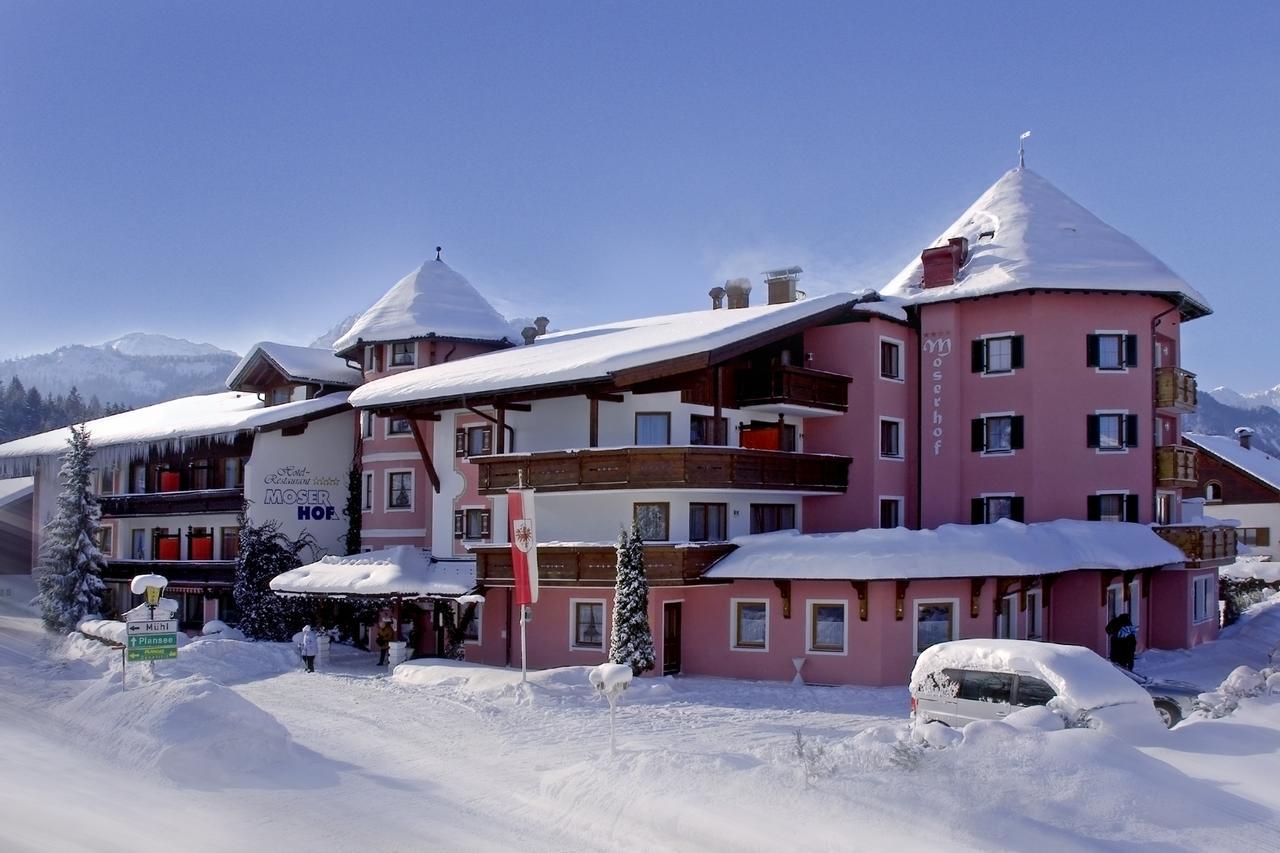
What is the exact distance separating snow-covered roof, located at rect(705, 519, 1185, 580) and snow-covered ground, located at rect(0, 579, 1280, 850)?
5.05 meters

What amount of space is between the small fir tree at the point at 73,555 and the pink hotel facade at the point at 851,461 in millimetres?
11042

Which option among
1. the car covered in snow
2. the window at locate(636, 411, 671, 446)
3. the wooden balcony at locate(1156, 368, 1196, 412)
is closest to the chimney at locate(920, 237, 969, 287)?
the wooden balcony at locate(1156, 368, 1196, 412)

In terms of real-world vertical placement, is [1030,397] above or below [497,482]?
above

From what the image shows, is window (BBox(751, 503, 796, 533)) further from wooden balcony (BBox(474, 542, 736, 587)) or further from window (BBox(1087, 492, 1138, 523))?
window (BBox(1087, 492, 1138, 523))

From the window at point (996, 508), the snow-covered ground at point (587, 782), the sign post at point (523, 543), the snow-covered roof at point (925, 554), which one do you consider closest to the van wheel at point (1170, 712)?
the snow-covered ground at point (587, 782)

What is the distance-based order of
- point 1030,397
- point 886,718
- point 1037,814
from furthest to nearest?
1. point 1030,397
2. point 886,718
3. point 1037,814

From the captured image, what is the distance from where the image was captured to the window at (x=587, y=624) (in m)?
30.9

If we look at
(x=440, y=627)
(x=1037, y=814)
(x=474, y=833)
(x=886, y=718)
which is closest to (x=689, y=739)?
(x=886, y=718)

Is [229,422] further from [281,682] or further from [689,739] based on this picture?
[689,739]

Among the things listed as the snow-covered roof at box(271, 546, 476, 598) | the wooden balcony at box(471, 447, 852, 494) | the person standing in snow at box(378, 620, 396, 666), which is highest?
the wooden balcony at box(471, 447, 852, 494)

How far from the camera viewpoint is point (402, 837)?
13.7m

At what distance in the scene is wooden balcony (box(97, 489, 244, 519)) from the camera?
42.7 m

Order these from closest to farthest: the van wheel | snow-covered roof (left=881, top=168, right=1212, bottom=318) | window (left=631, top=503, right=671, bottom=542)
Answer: the van wheel < window (left=631, top=503, right=671, bottom=542) < snow-covered roof (left=881, top=168, right=1212, bottom=318)

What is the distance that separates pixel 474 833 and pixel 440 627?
21915mm
